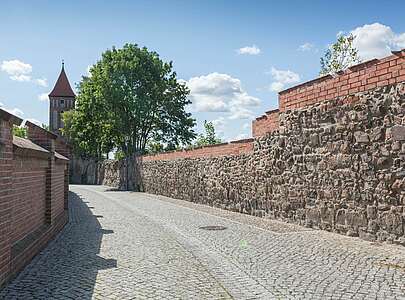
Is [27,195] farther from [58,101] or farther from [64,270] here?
[58,101]

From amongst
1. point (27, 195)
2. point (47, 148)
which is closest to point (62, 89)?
point (47, 148)

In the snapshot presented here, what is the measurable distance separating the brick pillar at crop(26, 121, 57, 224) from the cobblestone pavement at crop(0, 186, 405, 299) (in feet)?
2.10

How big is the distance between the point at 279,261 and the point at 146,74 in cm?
2957

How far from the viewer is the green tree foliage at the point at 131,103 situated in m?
34.6

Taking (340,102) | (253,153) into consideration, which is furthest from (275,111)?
(340,102)

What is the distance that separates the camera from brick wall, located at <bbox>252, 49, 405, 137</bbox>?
8.40 metres

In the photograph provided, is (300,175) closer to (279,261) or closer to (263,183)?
(263,183)

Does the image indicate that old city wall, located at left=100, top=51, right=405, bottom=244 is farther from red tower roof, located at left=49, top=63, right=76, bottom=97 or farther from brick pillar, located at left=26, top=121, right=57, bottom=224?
red tower roof, located at left=49, top=63, right=76, bottom=97

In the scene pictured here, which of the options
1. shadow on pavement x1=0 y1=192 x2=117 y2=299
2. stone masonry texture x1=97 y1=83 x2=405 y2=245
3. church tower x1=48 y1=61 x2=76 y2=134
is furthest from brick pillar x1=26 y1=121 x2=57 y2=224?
church tower x1=48 y1=61 x2=76 y2=134

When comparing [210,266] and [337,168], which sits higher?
[337,168]

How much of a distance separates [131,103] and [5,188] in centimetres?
2954

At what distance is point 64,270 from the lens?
21.2ft

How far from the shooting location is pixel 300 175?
1162 cm

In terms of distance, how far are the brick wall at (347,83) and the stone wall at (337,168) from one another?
152 mm
